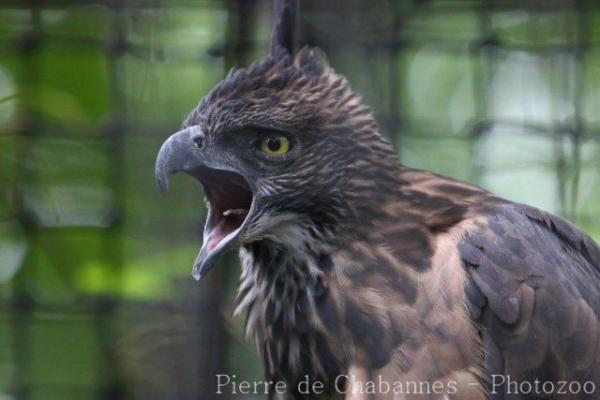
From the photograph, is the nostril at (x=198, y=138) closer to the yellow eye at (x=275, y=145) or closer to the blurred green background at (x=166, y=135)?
the yellow eye at (x=275, y=145)

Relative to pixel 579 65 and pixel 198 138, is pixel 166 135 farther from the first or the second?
pixel 579 65

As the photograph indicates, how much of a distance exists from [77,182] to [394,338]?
4.42ft

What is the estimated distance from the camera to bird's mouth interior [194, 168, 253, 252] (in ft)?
7.86

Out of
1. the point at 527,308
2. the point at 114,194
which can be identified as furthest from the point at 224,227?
the point at 114,194

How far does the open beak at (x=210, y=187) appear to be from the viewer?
2.34 m

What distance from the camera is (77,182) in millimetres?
3494

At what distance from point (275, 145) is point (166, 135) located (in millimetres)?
850

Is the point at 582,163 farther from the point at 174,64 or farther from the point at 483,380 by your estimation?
the point at 483,380

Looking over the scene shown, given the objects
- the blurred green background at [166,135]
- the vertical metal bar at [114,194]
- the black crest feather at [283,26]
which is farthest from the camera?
the vertical metal bar at [114,194]

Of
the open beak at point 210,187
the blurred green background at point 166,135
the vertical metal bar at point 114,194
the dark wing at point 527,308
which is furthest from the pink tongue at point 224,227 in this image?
the vertical metal bar at point 114,194

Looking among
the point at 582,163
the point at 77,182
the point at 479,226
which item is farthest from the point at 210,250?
the point at 582,163

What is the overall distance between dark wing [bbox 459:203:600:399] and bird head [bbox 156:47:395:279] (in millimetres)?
270

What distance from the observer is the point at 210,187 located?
7.95 feet

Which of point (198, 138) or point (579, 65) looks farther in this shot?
point (579, 65)
